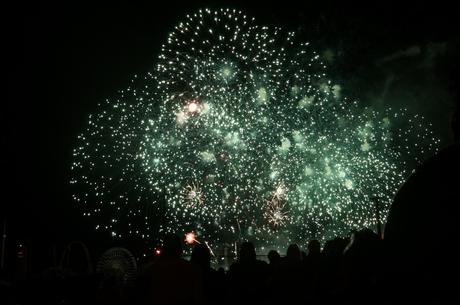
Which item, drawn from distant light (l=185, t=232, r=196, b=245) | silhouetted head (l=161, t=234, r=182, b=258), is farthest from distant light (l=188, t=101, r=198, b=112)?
silhouetted head (l=161, t=234, r=182, b=258)

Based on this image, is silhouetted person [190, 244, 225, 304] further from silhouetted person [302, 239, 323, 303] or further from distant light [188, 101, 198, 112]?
distant light [188, 101, 198, 112]

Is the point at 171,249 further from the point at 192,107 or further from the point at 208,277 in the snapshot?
the point at 192,107

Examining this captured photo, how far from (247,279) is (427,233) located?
2.71 meters

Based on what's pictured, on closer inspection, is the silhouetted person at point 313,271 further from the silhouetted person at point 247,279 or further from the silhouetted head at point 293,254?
the silhouetted person at point 247,279

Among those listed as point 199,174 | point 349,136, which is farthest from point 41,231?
point 349,136

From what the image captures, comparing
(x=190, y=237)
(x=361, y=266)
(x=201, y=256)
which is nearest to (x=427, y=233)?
(x=361, y=266)

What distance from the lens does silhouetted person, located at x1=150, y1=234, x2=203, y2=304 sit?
5.60 m

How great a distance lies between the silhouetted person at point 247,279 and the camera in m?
7.57

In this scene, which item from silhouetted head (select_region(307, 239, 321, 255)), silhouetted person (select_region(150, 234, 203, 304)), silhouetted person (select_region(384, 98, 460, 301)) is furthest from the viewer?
silhouetted head (select_region(307, 239, 321, 255))

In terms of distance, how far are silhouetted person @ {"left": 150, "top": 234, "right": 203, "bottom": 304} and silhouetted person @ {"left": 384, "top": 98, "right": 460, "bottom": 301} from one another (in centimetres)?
233

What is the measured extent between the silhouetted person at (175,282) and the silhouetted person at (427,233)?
2331mm

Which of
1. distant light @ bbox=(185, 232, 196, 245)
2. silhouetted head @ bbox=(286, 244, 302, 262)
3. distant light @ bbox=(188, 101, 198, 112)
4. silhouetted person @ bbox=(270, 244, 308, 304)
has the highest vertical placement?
distant light @ bbox=(188, 101, 198, 112)

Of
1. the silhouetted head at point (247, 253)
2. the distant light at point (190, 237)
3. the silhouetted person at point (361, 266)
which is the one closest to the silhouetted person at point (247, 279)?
the silhouetted head at point (247, 253)

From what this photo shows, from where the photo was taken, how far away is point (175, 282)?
5625 mm
